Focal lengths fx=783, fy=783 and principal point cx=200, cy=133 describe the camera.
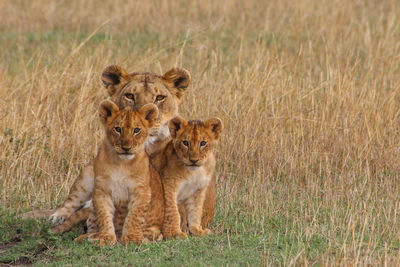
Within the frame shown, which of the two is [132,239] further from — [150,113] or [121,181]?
[150,113]

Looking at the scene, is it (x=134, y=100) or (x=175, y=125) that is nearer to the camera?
(x=175, y=125)

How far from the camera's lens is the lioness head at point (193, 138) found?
6758mm

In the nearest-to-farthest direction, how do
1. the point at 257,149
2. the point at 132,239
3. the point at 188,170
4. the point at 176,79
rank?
the point at 132,239, the point at 188,170, the point at 176,79, the point at 257,149

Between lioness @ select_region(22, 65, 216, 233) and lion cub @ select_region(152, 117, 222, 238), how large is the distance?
0.21 m

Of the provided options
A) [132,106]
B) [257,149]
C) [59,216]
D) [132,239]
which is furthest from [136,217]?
[257,149]

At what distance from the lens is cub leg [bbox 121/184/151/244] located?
662 centimetres

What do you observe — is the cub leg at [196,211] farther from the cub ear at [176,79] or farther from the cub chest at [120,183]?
the cub ear at [176,79]

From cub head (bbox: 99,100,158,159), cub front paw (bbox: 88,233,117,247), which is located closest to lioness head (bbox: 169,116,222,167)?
cub head (bbox: 99,100,158,159)

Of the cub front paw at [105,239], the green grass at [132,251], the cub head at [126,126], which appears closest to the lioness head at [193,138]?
the cub head at [126,126]

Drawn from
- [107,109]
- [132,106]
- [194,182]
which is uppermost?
[107,109]

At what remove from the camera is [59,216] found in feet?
23.9

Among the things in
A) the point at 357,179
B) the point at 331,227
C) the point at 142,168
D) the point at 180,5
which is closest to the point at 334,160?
the point at 357,179

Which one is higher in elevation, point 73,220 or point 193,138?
point 193,138

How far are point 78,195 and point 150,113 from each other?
117cm
